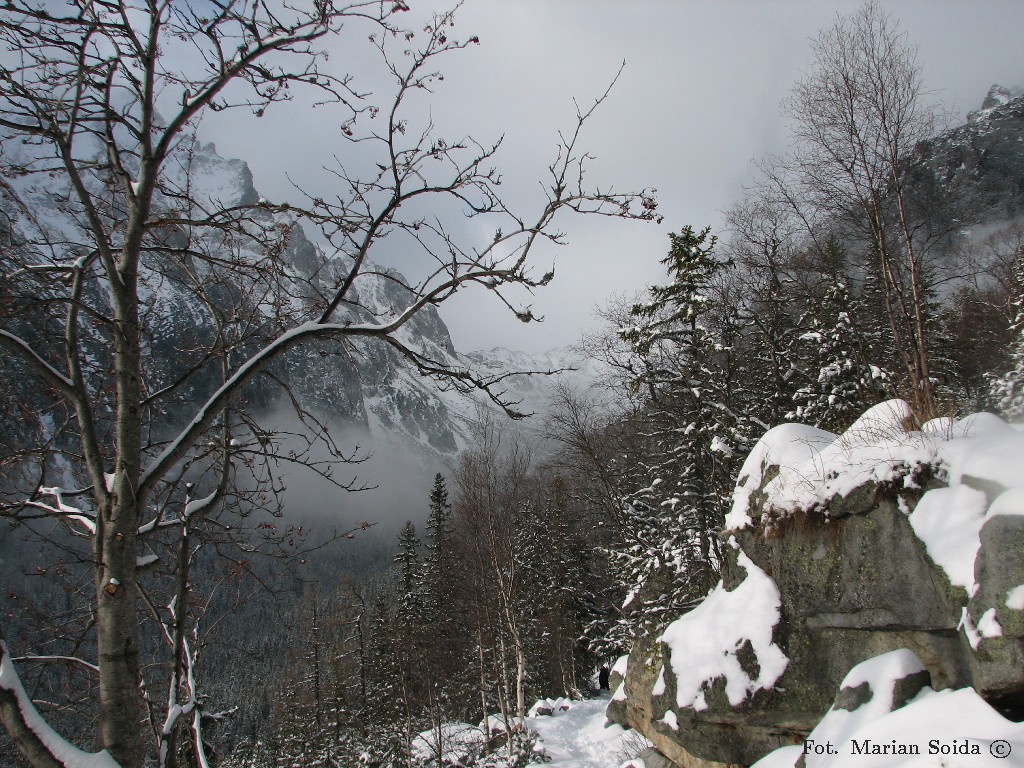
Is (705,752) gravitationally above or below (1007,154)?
below

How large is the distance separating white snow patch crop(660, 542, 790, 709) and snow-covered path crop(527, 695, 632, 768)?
197 inches

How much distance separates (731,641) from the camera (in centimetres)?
650

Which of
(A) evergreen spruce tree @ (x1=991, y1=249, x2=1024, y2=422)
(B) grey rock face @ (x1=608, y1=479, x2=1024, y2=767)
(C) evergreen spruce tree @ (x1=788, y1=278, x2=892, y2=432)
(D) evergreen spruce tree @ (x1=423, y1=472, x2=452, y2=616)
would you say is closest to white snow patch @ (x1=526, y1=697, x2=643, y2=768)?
(B) grey rock face @ (x1=608, y1=479, x2=1024, y2=767)

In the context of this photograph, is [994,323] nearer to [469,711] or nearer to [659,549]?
[659,549]

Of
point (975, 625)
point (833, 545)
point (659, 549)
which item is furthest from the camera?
point (659, 549)

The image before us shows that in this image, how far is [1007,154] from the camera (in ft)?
34.8

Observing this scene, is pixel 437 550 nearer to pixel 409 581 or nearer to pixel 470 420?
pixel 409 581

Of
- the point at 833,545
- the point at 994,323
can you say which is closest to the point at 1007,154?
the point at 833,545

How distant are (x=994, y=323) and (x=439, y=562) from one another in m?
26.2

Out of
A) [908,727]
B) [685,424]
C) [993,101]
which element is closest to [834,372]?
[685,424]

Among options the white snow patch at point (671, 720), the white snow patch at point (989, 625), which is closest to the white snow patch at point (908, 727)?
the white snow patch at point (989, 625)
